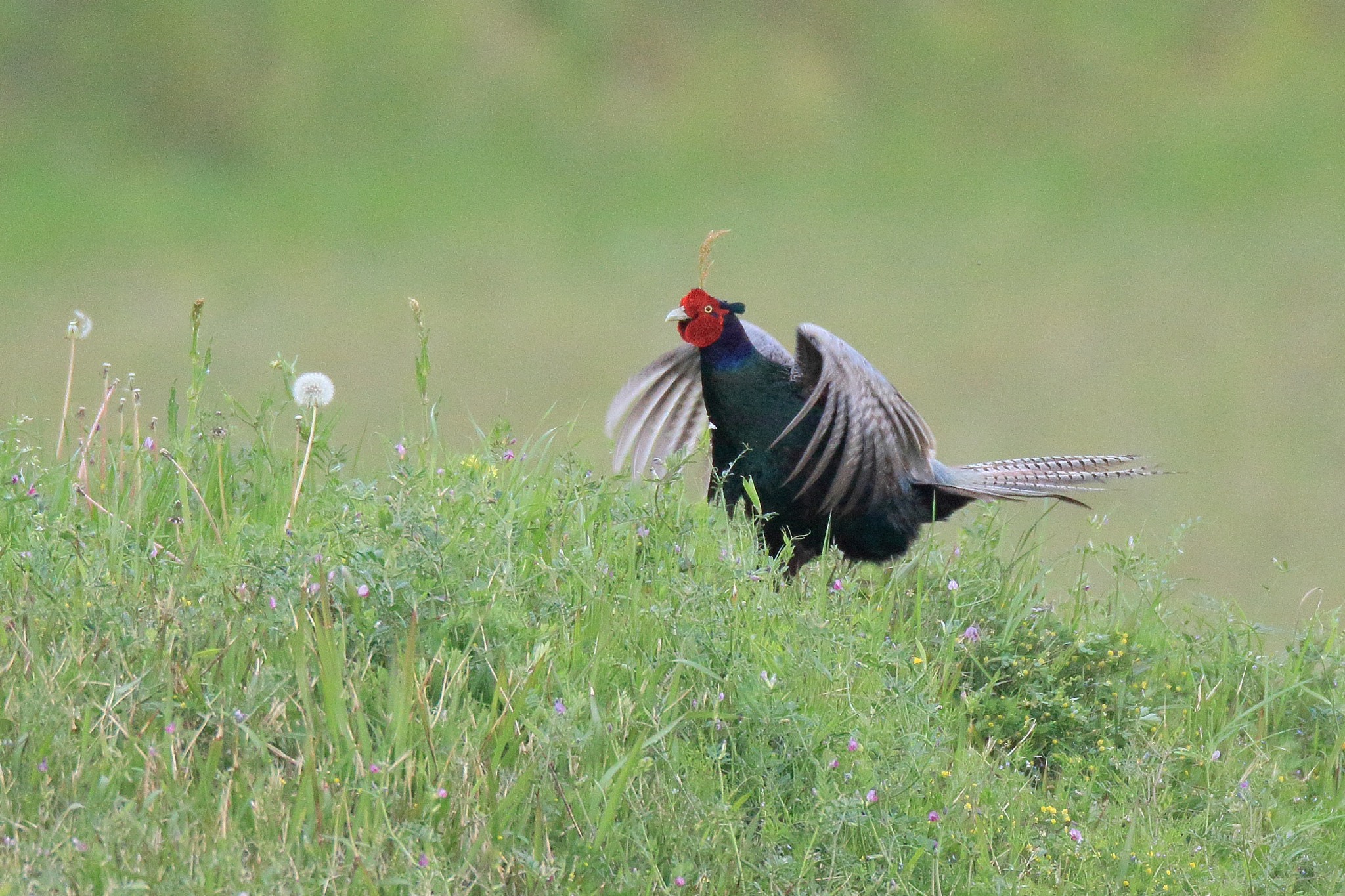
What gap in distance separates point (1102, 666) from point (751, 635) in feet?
4.28

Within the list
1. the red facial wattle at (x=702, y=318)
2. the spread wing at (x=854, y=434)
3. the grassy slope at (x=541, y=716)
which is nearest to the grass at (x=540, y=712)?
the grassy slope at (x=541, y=716)

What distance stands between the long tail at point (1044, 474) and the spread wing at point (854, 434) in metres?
0.35

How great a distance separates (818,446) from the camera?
4.23 m

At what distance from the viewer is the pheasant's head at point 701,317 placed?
4402mm

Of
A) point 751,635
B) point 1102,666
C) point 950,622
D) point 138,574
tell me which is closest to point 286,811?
point 138,574

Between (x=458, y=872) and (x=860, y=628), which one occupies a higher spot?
(x=860, y=628)

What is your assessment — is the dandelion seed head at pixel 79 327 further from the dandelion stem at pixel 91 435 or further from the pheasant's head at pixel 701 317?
the pheasant's head at pixel 701 317

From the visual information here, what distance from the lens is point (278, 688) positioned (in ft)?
8.14

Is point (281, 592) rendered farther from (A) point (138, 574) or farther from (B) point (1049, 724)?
(B) point (1049, 724)

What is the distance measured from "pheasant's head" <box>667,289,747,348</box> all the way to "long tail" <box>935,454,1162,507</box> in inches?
37.2

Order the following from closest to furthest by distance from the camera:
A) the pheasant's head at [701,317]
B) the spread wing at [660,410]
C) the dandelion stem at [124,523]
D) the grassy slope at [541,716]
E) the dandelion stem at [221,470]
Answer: the grassy slope at [541,716] → the dandelion stem at [124,523] → the dandelion stem at [221,470] → the pheasant's head at [701,317] → the spread wing at [660,410]

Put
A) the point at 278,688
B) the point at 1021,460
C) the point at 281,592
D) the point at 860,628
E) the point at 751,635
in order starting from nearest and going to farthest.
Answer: the point at 278,688 < the point at 281,592 < the point at 751,635 < the point at 860,628 < the point at 1021,460

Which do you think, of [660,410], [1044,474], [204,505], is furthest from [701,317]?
[204,505]

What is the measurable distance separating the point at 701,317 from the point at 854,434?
2.40 feet
